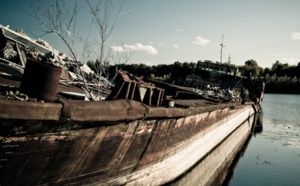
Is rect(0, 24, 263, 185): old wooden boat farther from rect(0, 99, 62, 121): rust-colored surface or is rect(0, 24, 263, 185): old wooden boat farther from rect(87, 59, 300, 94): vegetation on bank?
rect(87, 59, 300, 94): vegetation on bank

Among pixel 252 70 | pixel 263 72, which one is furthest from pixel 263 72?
pixel 252 70

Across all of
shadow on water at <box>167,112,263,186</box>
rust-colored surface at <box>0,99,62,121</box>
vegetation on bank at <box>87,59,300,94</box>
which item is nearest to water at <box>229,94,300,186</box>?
shadow on water at <box>167,112,263,186</box>

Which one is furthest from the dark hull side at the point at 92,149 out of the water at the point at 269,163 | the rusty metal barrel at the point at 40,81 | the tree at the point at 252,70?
the tree at the point at 252,70

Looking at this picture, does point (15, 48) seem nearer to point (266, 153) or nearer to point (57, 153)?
point (57, 153)

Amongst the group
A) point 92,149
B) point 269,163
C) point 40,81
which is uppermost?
point 40,81

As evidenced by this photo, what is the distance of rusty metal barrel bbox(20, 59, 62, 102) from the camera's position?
2.25 m

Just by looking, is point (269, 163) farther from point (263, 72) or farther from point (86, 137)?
point (263, 72)

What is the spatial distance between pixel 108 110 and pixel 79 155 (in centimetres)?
71

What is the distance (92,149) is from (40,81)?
1126mm

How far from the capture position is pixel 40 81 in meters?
2.32

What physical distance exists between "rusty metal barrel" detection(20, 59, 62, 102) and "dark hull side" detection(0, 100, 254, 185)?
28cm

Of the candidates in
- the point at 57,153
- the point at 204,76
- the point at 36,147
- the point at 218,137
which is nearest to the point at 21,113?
the point at 36,147

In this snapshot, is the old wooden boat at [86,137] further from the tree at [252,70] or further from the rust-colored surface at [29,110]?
the tree at [252,70]

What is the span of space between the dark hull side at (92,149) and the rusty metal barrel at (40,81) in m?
0.28
